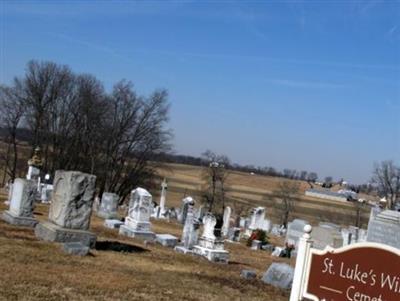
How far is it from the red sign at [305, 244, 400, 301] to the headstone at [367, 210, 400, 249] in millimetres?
9671

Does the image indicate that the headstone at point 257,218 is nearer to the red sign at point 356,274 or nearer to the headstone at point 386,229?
the headstone at point 386,229

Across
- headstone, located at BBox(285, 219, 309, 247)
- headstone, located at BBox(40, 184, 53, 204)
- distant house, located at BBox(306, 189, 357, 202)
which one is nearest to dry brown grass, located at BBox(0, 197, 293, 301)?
headstone, located at BBox(285, 219, 309, 247)

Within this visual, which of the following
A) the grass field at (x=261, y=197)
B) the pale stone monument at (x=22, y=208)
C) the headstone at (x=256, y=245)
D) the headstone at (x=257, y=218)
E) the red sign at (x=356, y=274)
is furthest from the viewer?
the grass field at (x=261, y=197)

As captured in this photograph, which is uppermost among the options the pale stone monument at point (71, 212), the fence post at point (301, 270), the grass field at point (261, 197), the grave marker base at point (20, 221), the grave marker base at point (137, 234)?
the fence post at point (301, 270)

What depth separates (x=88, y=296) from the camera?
7734 mm

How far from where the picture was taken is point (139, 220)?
18594 millimetres

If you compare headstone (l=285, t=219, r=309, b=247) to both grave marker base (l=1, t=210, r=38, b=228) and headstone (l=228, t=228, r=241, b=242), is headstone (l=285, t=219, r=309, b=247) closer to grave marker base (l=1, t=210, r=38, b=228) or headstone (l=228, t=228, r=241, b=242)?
headstone (l=228, t=228, r=241, b=242)

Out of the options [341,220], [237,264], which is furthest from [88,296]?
[341,220]

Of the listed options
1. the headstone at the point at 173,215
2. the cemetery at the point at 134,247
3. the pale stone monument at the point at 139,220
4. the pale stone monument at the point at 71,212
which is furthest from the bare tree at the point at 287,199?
the pale stone monument at the point at 71,212

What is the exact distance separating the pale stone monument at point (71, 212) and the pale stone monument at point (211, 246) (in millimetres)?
3814

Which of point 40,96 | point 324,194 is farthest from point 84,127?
point 324,194

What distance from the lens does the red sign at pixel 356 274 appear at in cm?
443

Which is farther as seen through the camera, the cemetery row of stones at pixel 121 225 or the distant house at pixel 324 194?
the distant house at pixel 324 194

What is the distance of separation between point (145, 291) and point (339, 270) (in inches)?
172
